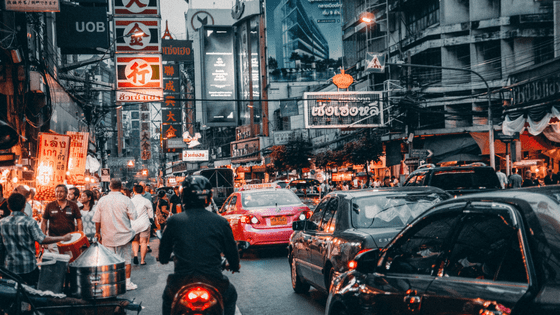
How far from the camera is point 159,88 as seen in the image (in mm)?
18109

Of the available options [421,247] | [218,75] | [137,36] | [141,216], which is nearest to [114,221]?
[141,216]

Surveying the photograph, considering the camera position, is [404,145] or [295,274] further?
[404,145]

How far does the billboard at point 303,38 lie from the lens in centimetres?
7231

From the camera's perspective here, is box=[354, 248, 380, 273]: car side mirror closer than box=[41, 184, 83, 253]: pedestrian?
Yes

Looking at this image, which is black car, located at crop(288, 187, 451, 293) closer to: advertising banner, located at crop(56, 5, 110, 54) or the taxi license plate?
the taxi license plate

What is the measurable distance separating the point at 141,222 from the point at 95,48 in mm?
14074

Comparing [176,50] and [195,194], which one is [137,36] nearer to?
[195,194]

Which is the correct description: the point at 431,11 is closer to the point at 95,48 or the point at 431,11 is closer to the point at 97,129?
the point at 95,48

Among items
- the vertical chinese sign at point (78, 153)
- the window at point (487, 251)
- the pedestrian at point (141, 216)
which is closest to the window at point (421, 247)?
the window at point (487, 251)

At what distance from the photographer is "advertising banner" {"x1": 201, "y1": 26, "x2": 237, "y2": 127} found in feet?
194


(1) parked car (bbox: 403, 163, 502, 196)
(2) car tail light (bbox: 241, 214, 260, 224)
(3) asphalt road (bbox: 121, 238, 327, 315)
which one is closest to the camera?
(3) asphalt road (bbox: 121, 238, 327, 315)

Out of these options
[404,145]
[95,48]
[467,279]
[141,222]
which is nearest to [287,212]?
[141,222]

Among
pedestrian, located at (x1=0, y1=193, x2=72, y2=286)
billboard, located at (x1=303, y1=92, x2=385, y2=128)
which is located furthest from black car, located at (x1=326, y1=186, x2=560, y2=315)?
billboard, located at (x1=303, y1=92, x2=385, y2=128)

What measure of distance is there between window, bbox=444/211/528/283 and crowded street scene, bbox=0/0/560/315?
1 cm
